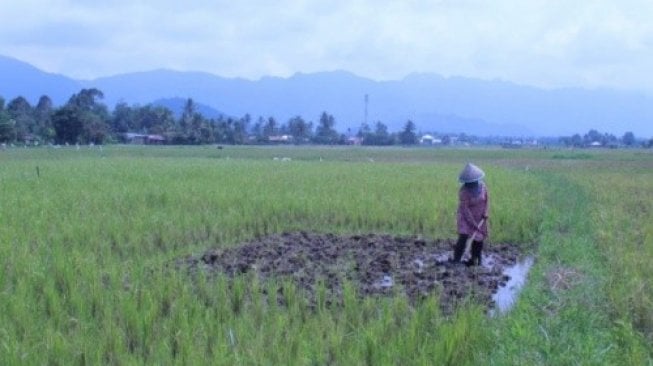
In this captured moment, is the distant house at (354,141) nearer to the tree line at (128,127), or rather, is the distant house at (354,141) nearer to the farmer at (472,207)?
the tree line at (128,127)

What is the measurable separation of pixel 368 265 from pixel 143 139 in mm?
57526

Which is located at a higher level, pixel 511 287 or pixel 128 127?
pixel 128 127

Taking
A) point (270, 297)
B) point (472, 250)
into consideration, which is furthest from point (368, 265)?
point (270, 297)

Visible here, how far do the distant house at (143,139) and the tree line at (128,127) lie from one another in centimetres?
39

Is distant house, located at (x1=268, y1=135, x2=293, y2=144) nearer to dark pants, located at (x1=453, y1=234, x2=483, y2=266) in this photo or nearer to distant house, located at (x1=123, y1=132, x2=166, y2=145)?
distant house, located at (x1=123, y1=132, x2=166, y2=145)

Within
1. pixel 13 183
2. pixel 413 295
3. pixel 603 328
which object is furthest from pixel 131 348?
pixel 13 183

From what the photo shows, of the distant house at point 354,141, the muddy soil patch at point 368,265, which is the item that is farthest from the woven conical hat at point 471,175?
the distant house at point 354,141

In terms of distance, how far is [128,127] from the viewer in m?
64.4

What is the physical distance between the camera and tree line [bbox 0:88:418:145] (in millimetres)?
48719

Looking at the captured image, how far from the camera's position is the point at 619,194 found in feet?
43.7

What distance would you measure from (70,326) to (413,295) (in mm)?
2622

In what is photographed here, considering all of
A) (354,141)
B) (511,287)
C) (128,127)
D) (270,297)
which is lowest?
(354,141)

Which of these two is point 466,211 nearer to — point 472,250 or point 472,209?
point 472,209

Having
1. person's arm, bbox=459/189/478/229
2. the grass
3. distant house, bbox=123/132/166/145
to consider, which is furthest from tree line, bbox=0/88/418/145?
person's arm, bbox=459/189/478/229
